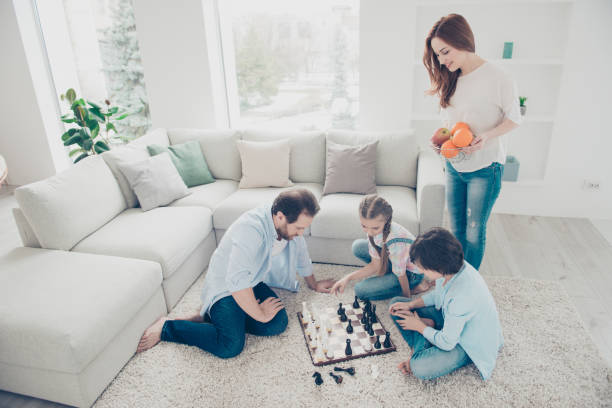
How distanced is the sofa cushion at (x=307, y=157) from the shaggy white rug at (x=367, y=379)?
136 cm

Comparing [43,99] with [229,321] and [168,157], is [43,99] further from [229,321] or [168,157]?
[229,321]

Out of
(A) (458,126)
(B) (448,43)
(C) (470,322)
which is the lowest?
(C) (470,322)

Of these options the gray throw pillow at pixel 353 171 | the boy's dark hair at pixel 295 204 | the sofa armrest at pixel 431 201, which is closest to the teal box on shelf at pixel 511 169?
the sofa armrest at pixel 431 201

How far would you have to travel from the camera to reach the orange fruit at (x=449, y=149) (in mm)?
2146

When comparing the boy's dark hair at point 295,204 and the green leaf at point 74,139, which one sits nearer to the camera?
the boy's dark hair at point 295,204

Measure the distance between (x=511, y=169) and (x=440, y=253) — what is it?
219 cm

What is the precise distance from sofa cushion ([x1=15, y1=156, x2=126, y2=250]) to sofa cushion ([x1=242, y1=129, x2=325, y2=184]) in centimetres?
131

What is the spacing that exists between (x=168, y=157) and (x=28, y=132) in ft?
8.21

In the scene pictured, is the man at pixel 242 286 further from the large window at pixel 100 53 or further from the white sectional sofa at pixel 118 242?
the large window at pixel 100 53

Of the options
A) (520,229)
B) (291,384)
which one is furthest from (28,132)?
(520,229)

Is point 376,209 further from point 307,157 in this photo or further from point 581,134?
point 581,134

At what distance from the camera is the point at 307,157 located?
3283 mm

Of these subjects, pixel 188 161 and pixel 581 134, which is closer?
pixel 188 161

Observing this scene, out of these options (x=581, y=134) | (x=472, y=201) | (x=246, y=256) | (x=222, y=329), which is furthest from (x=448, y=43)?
(x=581, y=134)
